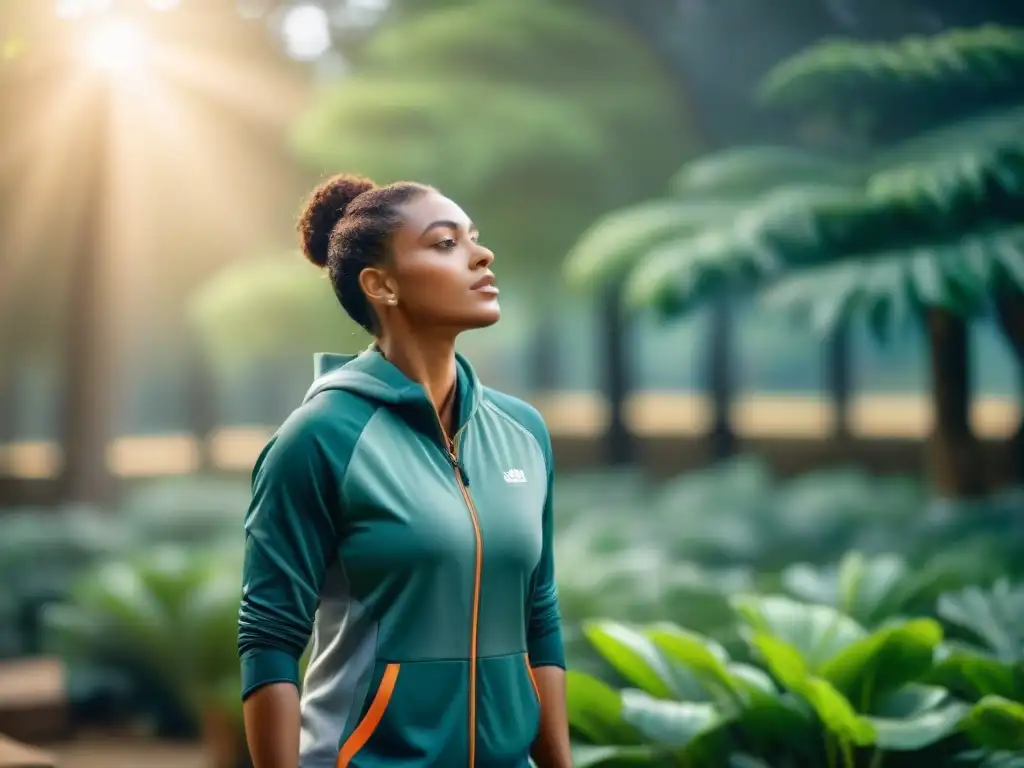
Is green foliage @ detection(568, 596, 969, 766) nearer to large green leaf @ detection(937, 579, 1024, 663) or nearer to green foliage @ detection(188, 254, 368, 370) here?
large green leaf @ detection(937, 579, 1024, 663)

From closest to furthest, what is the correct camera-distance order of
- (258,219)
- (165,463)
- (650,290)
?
(650,290)
(258,219)
(165,463)

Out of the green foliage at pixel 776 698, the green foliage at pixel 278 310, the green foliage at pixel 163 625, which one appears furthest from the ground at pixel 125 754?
the green foliage at pixel 278 310

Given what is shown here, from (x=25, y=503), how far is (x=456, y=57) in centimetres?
682

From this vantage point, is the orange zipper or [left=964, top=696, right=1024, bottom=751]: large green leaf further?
[left=964, top=696, right=1024, bottom=751]: large green leaf

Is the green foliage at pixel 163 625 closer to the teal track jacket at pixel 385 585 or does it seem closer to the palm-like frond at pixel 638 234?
the palm-like frond at pixel 638 234

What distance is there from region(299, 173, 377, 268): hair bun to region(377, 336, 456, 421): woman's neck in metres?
0.23

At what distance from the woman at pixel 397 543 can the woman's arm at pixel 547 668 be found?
1.9 inches

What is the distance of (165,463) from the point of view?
69.2 feet

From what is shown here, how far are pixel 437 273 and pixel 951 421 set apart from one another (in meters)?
6.85

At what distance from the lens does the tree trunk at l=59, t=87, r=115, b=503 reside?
10938mm

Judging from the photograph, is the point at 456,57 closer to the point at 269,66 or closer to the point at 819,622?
the point at 269,66

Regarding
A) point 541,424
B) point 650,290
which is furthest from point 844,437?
point 541,424

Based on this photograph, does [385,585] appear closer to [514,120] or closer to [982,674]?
[982,674]

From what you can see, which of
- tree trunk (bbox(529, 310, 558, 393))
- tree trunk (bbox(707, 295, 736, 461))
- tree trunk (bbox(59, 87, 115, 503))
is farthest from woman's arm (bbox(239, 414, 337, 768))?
tree trunk (bbox(529, 310, 558, 393))
